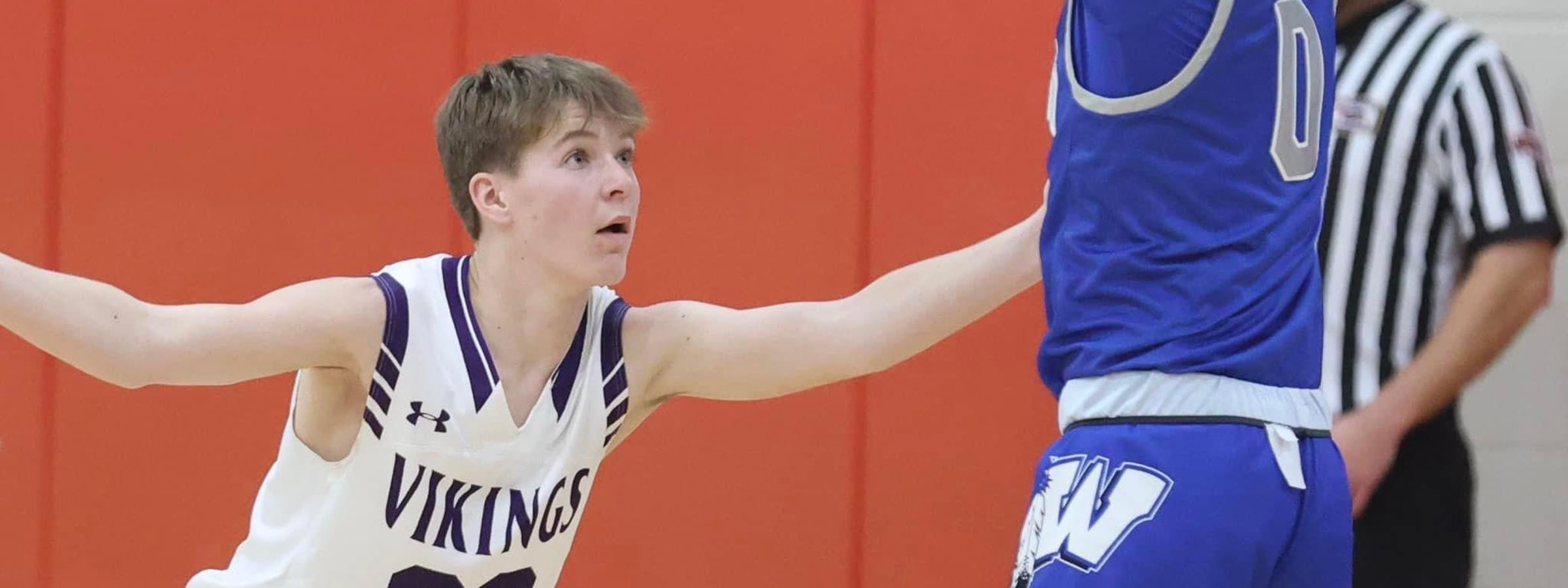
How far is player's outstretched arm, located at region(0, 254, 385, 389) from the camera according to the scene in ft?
7.18

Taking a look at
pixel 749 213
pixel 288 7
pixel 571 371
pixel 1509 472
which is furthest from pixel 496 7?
pixel 1509 472

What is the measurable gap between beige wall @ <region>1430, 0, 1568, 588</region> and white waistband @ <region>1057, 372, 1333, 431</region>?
1.62 metres

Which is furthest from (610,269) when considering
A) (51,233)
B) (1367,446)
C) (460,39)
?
(51,233)

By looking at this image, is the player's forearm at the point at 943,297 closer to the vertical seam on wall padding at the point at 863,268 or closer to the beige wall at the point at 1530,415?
the vertical seam on wall padding at the point at 863,268

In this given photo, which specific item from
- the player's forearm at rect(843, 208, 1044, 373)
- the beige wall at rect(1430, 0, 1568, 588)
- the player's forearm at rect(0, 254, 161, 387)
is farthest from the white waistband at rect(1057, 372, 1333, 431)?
the beige wall at rect(1430, 0, 1568, 588)

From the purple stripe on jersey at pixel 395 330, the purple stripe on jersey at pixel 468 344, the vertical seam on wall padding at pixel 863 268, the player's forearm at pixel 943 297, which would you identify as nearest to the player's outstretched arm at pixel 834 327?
the player's forearm at pixel 943 297

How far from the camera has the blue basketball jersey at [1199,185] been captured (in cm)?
183

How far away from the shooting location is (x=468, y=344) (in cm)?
251

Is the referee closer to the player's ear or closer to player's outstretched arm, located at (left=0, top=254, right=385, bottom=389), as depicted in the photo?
the player's ear

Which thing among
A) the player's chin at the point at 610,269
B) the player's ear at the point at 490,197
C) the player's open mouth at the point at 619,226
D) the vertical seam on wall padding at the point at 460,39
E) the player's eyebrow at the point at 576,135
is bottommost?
the player's chin at the point at 610,269

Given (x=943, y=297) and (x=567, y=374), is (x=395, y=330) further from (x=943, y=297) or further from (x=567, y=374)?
(x=943, y=297)

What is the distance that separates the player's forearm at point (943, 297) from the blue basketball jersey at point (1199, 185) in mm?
619

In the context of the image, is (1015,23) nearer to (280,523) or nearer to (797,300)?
(797,300)

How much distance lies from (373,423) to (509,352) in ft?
0.74
